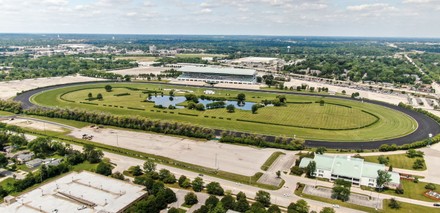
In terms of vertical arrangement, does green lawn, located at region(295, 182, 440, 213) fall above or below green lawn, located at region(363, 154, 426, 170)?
below

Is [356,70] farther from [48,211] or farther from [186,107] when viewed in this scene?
[48,211]

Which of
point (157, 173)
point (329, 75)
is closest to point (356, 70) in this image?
point (329, 75)

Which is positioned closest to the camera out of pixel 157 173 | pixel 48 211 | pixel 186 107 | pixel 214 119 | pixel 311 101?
pixel 48 211

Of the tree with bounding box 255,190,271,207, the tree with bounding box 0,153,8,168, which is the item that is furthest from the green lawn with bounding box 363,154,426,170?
the tree with bounding box 0,153,8,168

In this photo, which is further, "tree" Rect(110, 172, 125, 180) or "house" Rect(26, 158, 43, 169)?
"house" Rect(26, 158, 43, 169)

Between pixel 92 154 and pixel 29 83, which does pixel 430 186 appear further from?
pixel 29 83

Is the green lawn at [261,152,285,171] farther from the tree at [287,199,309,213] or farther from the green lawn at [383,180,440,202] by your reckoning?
the green lawn at [383,180,440,202]

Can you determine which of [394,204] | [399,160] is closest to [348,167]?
[394,204]
